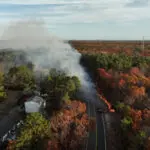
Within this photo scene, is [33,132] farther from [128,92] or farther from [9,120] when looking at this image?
[128,92]

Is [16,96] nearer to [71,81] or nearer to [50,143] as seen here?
[71,81]

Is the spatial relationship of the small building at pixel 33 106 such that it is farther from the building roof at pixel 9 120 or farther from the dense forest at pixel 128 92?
the dense forest at pixel 128 92

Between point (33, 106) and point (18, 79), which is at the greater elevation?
point (18, 79)

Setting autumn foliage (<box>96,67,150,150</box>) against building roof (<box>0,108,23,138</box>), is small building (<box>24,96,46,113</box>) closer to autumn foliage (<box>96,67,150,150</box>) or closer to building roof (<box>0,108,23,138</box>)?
building roof (<box>0,108,23,138</box>)

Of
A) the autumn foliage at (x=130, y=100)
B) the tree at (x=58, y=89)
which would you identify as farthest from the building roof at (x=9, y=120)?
the autumn foliage at (x=130, y=100)

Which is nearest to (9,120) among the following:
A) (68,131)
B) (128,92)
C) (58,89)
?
(58,89)

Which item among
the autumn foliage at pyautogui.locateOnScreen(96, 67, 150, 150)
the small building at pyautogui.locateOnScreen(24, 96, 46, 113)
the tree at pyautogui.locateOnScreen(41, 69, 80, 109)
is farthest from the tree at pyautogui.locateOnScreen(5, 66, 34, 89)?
the small building at pyautogui.locateOnScreen(24, 96, 46, 113)

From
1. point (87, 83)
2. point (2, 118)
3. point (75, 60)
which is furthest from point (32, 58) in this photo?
point (2, 118)

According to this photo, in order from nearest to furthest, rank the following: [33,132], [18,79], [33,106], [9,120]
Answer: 1. [33,132]
2. [9,120]
3. [33,106]
4. [18,79]
